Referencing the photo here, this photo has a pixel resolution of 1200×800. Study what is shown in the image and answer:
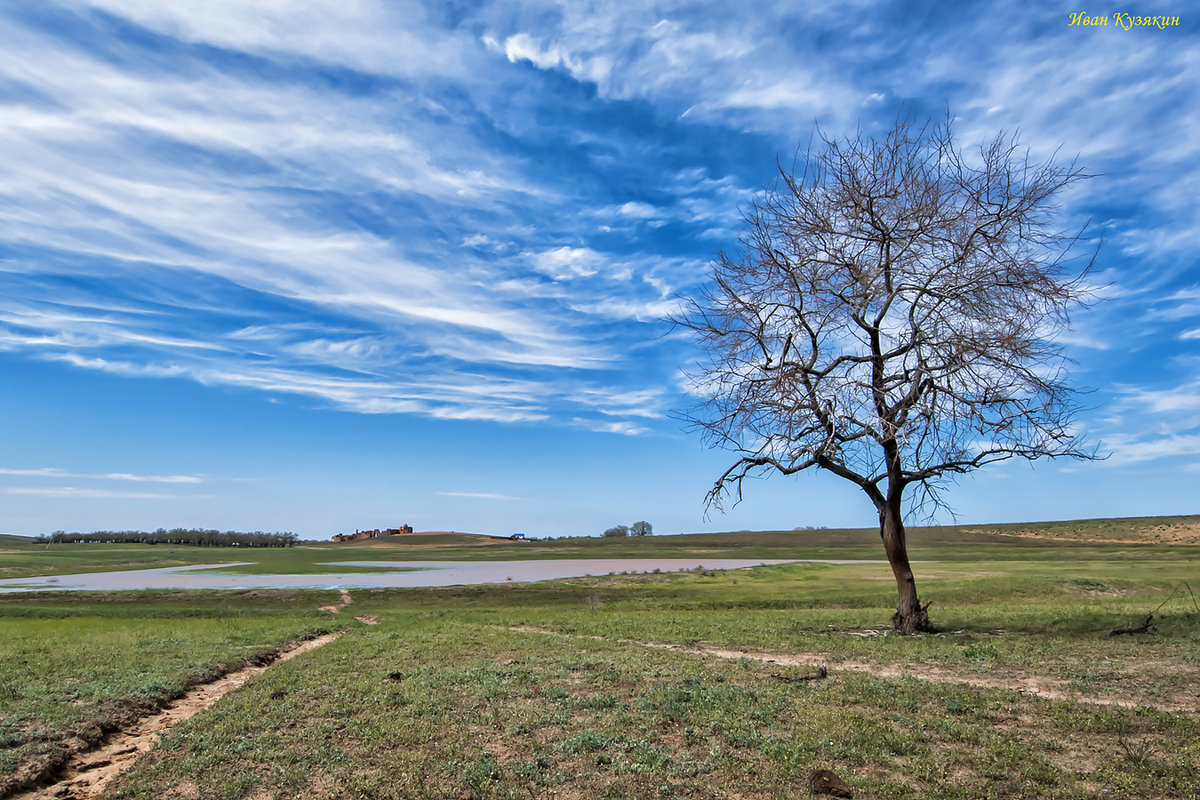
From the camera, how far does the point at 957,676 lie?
44.6 feet

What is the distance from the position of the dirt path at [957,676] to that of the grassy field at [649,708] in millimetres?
78

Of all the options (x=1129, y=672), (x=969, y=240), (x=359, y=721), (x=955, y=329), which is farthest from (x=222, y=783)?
(x=969, y=240)

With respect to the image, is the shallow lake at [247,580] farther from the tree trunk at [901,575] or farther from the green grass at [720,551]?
the tree trunk at [901,575]

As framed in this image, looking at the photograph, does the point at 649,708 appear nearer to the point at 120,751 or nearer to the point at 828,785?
the point at 828,785

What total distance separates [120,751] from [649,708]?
8.29m

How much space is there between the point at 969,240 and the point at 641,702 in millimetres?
15327

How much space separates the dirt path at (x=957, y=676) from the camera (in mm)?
10945

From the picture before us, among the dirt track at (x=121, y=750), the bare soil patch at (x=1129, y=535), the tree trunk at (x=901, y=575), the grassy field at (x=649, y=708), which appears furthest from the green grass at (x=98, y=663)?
the bare soil patch at (x=1129, y=535)

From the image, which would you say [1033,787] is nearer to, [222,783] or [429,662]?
[222,783]

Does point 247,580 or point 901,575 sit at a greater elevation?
point 901,575

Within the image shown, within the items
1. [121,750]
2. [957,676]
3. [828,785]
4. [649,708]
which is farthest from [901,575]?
[121,750]

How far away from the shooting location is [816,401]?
19.7 meters

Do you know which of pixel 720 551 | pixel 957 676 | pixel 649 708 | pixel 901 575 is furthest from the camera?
pixel 720 551

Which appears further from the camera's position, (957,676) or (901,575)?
(901,575)
